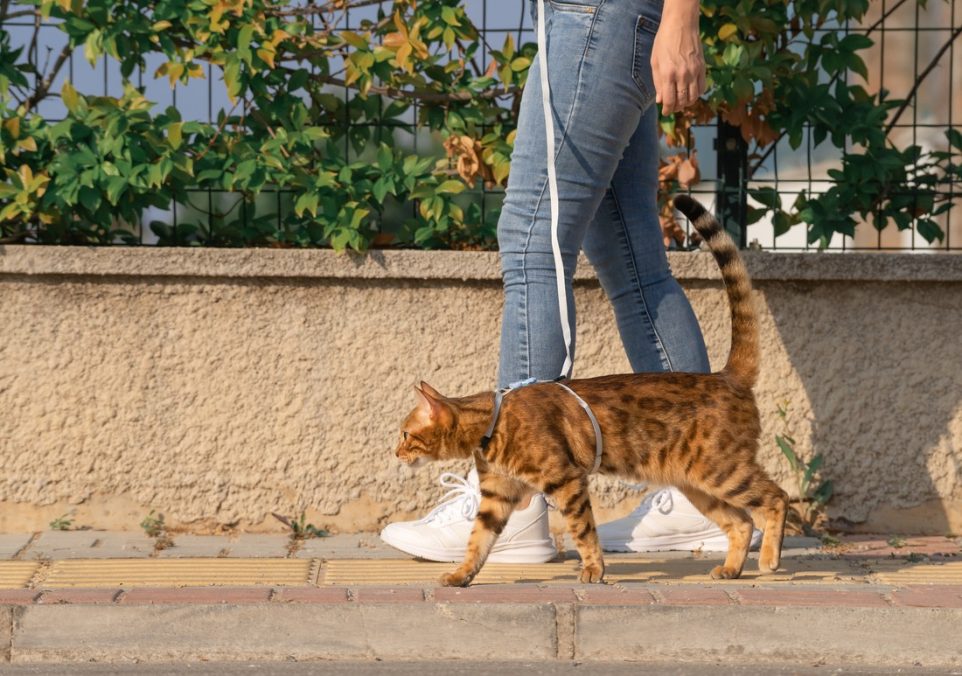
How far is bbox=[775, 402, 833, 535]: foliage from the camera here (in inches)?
218

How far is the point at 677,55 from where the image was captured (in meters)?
4.22

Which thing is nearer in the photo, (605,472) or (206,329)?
(605,472)

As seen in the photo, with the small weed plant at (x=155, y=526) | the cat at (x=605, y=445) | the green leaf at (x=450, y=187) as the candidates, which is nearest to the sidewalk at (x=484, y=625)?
the cat at (x=605, y=445)

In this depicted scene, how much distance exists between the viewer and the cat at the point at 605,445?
14.0 ft

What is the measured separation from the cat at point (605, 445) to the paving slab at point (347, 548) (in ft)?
2.18

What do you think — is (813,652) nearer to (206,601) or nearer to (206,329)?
(206,601)

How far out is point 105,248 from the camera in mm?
5488

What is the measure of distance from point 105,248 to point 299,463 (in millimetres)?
1098

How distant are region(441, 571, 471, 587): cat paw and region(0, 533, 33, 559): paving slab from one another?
1.64 metres

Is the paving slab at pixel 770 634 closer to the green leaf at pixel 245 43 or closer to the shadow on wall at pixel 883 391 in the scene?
the shadow on wall at pixel 883 391

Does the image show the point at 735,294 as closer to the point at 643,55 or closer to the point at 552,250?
the point at 552,250

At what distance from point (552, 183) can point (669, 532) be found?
1392 mm

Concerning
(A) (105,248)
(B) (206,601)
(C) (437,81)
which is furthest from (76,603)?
(C) (437,81)

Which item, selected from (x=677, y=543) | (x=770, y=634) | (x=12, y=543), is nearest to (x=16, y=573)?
(x=12, y=543)
